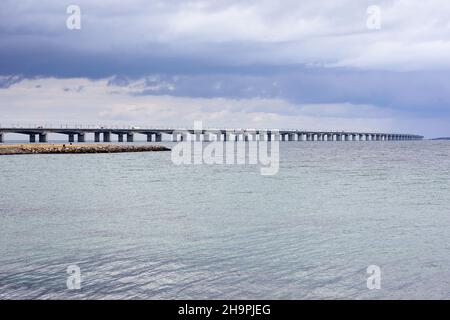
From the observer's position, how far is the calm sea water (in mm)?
15203

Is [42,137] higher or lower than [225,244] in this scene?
higher

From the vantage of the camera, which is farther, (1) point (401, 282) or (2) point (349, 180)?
(2) point (349, 180)

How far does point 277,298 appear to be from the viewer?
46.7ft

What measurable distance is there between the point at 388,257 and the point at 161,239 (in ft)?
27.9

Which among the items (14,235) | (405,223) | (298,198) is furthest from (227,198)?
(14,235)

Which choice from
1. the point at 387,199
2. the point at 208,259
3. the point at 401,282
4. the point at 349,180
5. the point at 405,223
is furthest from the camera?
the point at 349,180

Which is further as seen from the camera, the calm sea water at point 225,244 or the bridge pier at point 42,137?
the bridge pier at point 42,137

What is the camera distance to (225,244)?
69.1 ft

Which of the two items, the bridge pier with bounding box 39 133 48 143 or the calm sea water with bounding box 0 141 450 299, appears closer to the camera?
the calm sea water with bounding box 0 141 450 299

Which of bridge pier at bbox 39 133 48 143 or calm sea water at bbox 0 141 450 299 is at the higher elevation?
bridge pier at bbox 39 133 48 143

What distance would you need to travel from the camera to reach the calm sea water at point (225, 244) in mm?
15203

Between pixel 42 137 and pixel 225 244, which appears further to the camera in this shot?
pixel 42 137

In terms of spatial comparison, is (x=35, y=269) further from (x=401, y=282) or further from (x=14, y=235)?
(x=401, y=282)

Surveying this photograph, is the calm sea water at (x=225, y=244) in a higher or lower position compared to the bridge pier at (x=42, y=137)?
Answer: lower
